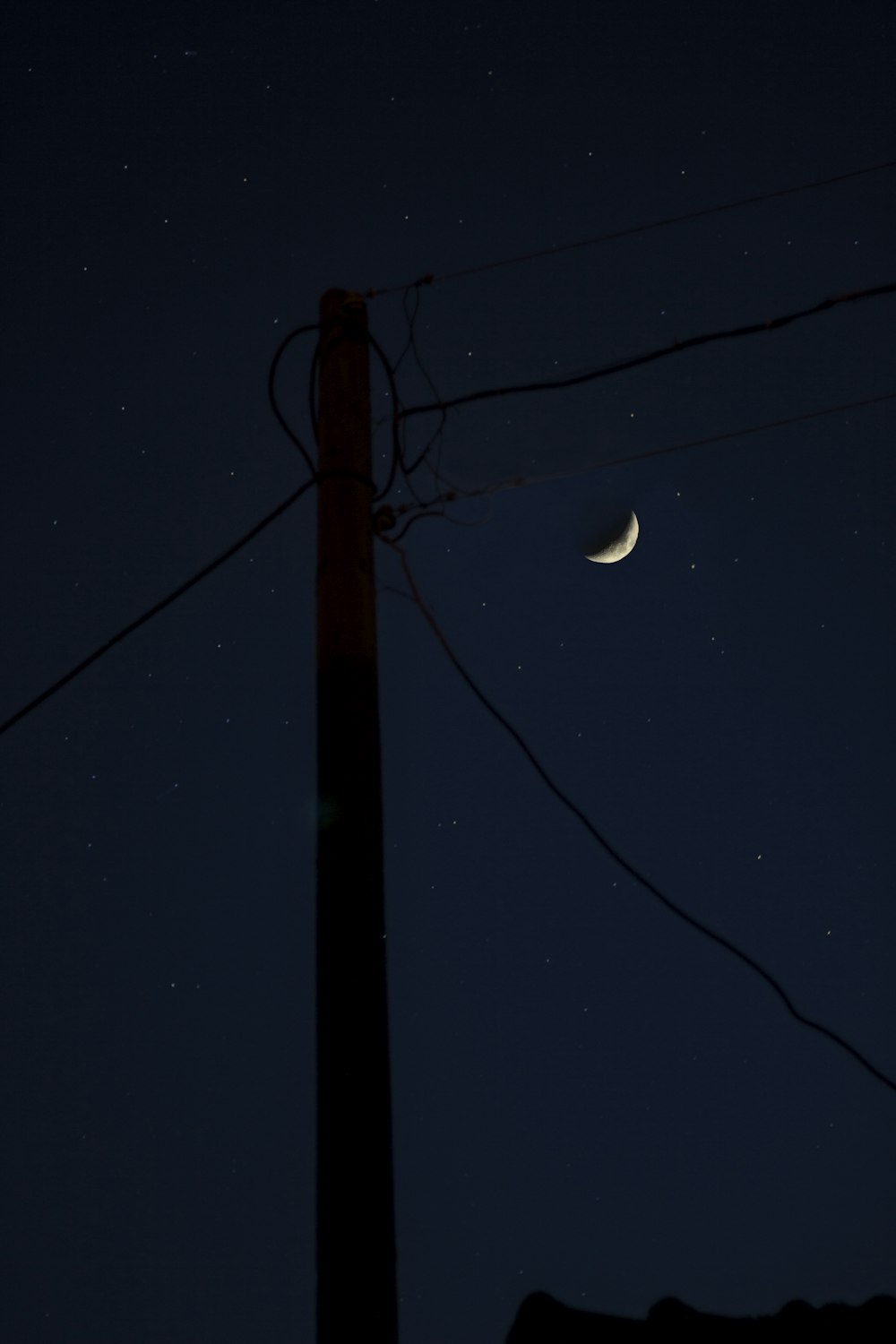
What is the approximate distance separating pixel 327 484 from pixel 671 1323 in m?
Result: 3.90

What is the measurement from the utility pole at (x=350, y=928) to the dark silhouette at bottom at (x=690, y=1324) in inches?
86.6

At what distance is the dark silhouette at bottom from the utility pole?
2.20 metres

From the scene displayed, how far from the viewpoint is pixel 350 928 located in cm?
316

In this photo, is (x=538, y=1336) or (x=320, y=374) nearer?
(x=320, y=374)

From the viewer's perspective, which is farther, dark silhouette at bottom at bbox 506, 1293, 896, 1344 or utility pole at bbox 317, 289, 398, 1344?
dark silhouette at bottom at bbox 506, 1293, 896, 1344

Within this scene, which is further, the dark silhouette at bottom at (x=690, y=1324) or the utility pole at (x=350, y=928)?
the dark silhouette at bottom at (x=690, y=1324)

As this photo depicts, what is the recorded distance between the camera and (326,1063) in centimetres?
303

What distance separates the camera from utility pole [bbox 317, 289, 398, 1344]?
285 centimetres

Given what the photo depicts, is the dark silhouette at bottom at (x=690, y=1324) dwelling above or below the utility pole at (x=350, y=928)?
below

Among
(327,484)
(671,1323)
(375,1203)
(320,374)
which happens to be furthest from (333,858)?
Answer: (671,1323)

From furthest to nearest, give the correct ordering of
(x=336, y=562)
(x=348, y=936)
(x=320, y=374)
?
(x=320, y=374) → (x=336, y=562) → (x=348, y=936)

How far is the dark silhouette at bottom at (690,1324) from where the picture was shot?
468 centimetres

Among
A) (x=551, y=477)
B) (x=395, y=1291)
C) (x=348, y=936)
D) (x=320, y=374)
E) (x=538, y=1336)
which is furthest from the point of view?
(x=551, y=477)

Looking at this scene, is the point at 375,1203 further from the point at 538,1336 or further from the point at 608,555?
the point at 608,555
